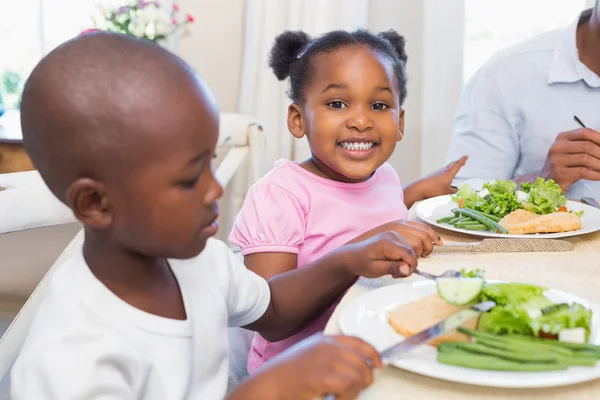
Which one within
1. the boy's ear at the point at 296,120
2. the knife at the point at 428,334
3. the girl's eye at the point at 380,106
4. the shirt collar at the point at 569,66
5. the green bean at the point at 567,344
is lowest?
the green bean at the point at 567,344

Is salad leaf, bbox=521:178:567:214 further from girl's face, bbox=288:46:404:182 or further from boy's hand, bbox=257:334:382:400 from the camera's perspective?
boy's hand, bbox=257:334:382:400

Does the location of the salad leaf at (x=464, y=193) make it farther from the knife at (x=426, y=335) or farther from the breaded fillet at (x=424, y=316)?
the knife at (x=426, y=335)

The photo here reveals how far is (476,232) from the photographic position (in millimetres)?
1324

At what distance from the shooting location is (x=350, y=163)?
1416 mm

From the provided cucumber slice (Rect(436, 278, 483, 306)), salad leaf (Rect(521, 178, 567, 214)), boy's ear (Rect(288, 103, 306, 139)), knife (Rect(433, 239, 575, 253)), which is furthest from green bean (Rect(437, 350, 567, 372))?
boy's ear (Rect(288, 103, 306, 139))

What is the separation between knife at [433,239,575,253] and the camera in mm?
1225

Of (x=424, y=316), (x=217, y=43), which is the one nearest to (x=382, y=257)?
(x=424, y=316)

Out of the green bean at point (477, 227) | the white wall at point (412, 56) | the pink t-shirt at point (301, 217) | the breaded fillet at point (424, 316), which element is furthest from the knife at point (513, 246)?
the white wall at point (412, 56)

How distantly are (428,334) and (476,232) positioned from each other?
2.08ft

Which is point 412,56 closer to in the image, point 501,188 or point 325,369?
point 501,188

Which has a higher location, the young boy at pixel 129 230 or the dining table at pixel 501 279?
the young boy at pixel 129 230

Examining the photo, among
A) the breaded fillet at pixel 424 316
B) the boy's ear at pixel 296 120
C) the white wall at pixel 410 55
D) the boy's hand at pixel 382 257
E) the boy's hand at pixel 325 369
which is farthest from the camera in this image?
the white wall at pixel 410 55

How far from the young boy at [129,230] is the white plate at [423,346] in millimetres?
69

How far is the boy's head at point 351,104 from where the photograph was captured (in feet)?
4.60
